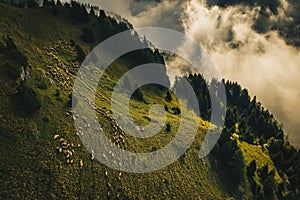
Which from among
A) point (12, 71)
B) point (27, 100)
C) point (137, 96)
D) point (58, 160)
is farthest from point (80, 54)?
point (58, 160)

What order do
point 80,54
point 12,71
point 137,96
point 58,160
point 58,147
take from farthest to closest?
point 137,96, point 80,54, point 12,71, point 58,147, point 58,160

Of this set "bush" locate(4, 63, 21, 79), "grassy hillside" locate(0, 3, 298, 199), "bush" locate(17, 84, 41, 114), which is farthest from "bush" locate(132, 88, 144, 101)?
"bush" locate(17, 84, 41, 114)

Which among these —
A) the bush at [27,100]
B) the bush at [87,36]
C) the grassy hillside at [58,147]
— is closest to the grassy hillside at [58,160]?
the grassy hillside at [58,147]

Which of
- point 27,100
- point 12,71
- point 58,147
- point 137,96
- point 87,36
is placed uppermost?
point 87,36

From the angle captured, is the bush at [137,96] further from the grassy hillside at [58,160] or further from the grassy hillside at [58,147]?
the grassy hillside at [58,160]

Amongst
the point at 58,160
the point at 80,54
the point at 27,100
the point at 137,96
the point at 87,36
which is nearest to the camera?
the point at 58,160

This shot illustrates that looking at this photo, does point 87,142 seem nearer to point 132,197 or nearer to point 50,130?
point 50,130

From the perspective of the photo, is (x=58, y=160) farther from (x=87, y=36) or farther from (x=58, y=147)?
(x=87, y=36)

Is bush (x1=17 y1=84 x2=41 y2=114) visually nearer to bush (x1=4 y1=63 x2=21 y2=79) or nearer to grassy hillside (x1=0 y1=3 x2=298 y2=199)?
grassy hillside (x1=0 y1=3 x2=298 y2=199)

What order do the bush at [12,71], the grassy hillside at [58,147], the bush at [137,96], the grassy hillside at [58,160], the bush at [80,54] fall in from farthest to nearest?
the bush at [137,96] → the bush at [80,54] → the bush at [12,71] → the grassy hillside at [58,147] → the grassy hillside at [58,160]

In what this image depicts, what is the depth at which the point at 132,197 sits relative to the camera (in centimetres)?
5928

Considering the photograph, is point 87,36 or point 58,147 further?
point 87,36

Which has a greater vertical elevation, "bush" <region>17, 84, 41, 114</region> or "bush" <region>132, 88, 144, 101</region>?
"bush" <region>132, 88, 144, 101</region>

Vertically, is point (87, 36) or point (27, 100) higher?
point (87, 36)
